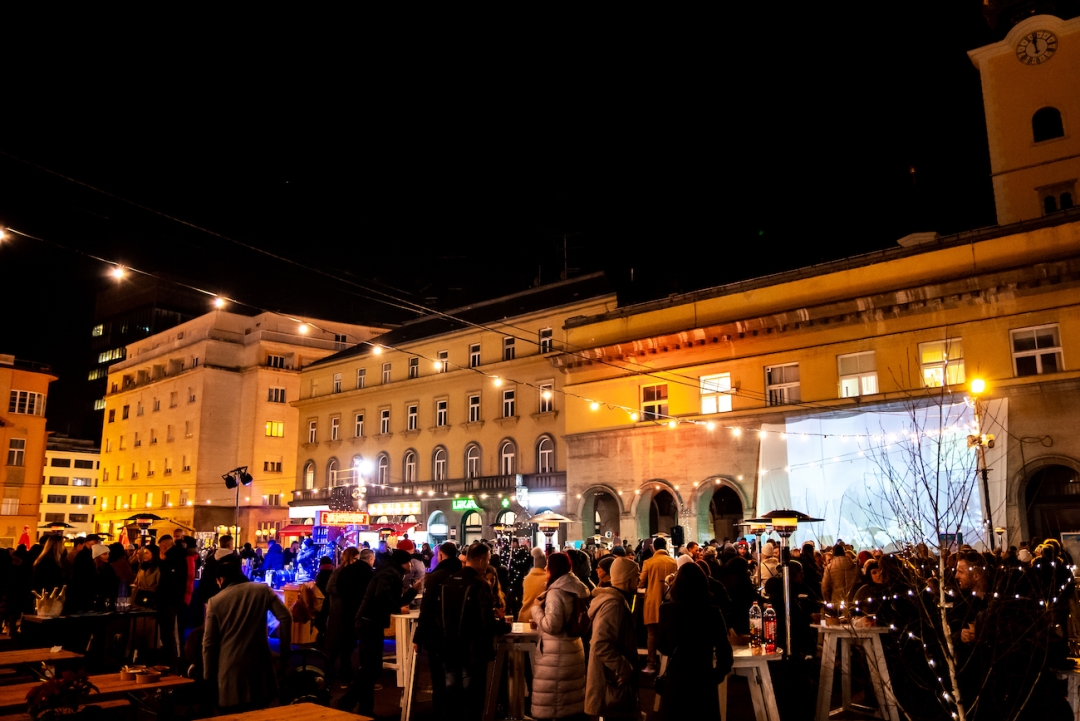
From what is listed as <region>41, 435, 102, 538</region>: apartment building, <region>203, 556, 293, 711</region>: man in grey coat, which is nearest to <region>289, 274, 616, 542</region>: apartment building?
<region>203, 556, 293, 711</region>: man in grey coat

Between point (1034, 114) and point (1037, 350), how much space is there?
35.7 feet

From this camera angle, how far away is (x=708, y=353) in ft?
87.7

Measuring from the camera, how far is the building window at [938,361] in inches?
849

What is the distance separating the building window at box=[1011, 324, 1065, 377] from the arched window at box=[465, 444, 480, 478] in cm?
2203

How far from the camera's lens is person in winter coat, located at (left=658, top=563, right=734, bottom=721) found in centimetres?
596

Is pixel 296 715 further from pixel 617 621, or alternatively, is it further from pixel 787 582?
pixel 787 582

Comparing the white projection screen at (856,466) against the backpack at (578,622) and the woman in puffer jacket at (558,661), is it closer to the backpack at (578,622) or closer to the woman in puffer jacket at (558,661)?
the backpack at (578,622)

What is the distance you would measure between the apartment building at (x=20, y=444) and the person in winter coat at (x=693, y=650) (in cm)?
4894

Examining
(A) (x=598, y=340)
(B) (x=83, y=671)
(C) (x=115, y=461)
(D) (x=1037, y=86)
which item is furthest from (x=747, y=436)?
(C) (x=115, y=461)

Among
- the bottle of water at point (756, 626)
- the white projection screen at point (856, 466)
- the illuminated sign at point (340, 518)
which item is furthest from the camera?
the illuminated sign at point (340, 518)

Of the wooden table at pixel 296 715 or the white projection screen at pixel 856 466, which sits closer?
the wooden table at pixel 296 715

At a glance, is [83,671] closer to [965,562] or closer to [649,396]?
[965,562]

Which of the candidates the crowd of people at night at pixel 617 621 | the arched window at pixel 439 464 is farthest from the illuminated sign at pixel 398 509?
the crowd of people at night at pixel 617 621

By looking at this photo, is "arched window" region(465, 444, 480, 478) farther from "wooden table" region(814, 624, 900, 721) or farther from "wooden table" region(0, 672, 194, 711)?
"wooden table" region(0, 672, 194, 711)
